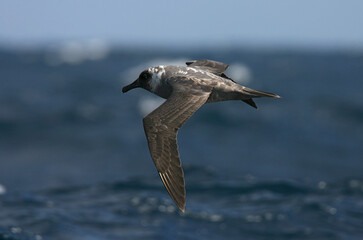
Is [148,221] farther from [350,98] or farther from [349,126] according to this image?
[350,98]

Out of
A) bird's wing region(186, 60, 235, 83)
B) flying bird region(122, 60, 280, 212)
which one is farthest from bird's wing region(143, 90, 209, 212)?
bird's wing region(186, 60, 235, 83)

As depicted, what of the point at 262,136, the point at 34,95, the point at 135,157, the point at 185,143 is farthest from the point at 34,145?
the point at 34,95

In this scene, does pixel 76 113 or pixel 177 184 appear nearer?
pixel 177 184

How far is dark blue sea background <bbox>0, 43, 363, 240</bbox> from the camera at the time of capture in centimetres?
1305

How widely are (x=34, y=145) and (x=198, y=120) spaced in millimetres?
8133

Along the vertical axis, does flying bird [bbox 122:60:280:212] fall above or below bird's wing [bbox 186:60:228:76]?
below

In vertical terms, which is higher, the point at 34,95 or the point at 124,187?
the point at 34,95

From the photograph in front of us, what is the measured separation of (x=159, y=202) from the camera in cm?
1465

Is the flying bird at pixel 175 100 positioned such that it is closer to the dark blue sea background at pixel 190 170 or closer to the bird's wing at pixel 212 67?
the bird's wing at pixel 212 67

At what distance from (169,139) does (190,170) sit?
10.7 metres

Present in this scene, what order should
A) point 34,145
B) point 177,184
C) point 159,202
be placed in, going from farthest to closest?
point 34,145, point 159,202, point 177,184

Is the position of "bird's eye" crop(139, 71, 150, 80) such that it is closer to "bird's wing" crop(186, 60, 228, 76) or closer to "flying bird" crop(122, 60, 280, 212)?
"flying bird" crop(122, 60, 280, 212)

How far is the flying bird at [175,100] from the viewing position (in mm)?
7637

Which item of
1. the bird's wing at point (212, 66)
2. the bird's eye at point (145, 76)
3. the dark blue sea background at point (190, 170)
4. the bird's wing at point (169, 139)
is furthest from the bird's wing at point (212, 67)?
the dark blue sea background at point (190, 170)
